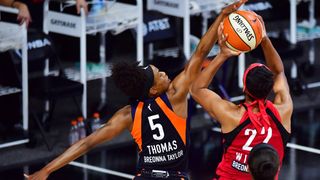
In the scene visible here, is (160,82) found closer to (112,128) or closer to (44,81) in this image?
(112,128)

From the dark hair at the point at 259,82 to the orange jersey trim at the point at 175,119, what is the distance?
682mm

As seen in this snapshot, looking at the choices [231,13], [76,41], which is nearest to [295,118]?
[76,41]

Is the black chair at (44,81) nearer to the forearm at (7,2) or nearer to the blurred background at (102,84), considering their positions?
the blurred background at (102,84)

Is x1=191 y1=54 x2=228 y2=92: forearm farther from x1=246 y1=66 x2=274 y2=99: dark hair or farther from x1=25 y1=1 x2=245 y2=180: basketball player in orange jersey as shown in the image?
x1=246 y1=66 x2=274 y2=99: dark hair

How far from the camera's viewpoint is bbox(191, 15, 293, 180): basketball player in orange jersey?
8789 millimetres

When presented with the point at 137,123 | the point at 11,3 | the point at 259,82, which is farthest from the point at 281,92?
the point at 11,3

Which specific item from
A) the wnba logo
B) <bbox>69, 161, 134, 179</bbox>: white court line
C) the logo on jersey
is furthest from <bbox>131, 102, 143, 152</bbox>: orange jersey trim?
<bbox>69, 161, 134, 179</bbox>: white court line

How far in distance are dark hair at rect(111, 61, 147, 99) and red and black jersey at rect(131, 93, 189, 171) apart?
0.20m

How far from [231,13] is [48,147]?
14.6ft

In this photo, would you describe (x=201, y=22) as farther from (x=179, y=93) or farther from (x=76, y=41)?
(x=179, y=93)

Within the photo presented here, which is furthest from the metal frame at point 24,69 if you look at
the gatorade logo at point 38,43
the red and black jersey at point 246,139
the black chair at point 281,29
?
the red and black jersey at point 246,139

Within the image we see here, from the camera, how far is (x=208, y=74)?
9.00 m

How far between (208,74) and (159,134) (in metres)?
0.62

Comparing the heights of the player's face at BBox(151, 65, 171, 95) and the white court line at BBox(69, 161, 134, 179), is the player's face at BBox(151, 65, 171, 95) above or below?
above
